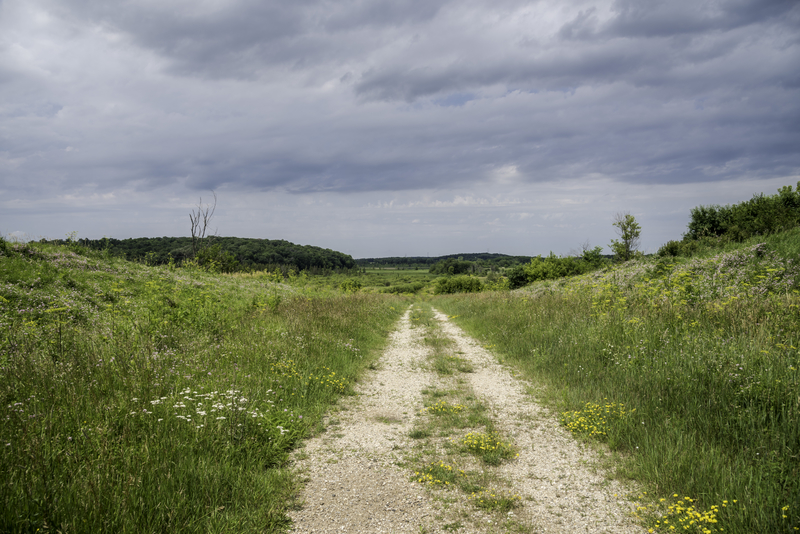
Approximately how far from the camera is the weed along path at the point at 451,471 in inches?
123

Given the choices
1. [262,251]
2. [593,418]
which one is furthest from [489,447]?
[262,251]

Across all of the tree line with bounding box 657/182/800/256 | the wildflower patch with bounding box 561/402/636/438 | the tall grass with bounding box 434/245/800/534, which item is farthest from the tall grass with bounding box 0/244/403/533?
the tree line with bounding box 657/182/800/256

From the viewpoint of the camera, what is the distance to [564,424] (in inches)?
197

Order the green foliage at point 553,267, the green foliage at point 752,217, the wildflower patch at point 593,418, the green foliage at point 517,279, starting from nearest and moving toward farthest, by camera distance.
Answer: the wildflower patch at point 593,418 < the green foliage at point 752,217 < the green foliage at point 553,267 < the green foliage at point 517,279

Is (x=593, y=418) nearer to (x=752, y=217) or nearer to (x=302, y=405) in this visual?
(x=302, y=405)

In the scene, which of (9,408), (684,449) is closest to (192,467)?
(9,408)

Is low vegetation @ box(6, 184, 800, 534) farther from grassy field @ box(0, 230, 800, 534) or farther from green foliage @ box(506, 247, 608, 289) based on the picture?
green foliage @ box(506, 247, 608, 289)

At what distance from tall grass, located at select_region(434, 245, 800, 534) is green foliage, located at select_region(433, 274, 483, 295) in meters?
53.1

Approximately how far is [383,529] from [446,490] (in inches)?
31.1

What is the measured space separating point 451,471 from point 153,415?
3396mm

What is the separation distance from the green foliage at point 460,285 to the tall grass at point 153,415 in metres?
55.8

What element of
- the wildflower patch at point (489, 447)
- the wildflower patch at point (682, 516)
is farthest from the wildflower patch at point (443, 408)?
the wildflower patch at point (682, 516)

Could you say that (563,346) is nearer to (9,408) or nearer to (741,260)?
(9,408)

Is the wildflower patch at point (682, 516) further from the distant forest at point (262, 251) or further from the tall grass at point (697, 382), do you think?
the distant forest at point (262, 251)
